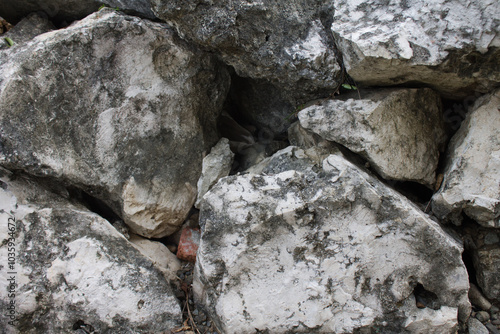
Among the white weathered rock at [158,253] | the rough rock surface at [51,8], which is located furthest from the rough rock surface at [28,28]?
the white weathered rock at [158,253]

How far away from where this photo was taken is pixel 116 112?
2.27m

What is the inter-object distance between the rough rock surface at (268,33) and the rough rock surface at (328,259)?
1.75ft

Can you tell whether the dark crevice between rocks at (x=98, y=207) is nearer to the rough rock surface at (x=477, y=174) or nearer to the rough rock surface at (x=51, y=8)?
the rough rock surface at (x=51, y=8)

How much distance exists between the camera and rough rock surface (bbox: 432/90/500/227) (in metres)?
1.94

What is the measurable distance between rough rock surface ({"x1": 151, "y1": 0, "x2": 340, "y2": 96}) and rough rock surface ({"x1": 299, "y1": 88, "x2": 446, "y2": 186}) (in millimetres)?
173

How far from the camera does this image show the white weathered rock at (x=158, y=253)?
246 centimetres

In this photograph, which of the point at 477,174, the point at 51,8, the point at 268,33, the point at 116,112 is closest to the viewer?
the point at 477,174

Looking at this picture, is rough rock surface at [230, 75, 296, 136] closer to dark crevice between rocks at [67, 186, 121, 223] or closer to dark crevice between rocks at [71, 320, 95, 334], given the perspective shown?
dark crevice between rocks at [67, 186, 121, 223]

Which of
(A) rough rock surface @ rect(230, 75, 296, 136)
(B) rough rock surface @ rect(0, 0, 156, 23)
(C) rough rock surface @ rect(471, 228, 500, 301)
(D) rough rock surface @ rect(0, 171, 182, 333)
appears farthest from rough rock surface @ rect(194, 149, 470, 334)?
(B) rough rock surface @ rect(0, 0, 156, 23)

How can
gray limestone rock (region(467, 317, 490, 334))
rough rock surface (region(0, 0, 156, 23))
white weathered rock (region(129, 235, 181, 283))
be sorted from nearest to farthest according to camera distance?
gray limestone rock (region(467, 317, 490, 334))
white weathered rock (region(129, 235, 181, 283))
rough rock surface (region(0, 0, 156, 23))

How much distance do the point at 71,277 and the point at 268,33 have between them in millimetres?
1605

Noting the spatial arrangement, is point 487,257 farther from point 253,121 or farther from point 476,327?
point 253,121

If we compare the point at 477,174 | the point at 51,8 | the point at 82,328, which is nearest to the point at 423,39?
the point at 477,174

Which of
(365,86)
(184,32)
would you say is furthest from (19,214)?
(365,86)
